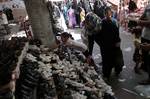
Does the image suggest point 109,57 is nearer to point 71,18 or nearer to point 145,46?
point 145,46

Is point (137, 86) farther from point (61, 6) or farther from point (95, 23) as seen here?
point (61, 6)

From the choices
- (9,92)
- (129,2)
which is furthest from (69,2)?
(9,92)

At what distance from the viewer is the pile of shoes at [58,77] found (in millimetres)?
3457

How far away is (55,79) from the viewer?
3.96 meters

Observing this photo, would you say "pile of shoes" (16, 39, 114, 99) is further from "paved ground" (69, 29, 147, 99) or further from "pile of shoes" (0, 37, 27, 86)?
"paved ground" (69, 29, 147, 99)

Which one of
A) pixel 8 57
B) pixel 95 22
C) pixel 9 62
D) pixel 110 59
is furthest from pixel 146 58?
pixel 9 62

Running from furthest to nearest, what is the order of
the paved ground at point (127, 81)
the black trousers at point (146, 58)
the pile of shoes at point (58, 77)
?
1. the black trousers at point (146, 58)
2. the paved ground at point (127, 81)
3. the pile of shoes at point (58, 77)

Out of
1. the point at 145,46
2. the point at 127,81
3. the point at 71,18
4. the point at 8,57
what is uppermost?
the point at 8,57

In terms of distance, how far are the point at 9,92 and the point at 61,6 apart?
12.8 m

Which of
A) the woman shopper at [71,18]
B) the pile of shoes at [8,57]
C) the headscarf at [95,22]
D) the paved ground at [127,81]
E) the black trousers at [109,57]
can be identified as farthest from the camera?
the woman shopper at [71,18]

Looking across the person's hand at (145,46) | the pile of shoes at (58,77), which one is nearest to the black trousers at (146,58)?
the person's hand at (145,46)

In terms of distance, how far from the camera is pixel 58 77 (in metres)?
4.00

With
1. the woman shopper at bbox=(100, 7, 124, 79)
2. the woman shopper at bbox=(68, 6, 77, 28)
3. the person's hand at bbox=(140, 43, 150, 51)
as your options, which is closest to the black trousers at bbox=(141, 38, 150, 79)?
the person's hand at bbox=(140, 43, 150, 51)

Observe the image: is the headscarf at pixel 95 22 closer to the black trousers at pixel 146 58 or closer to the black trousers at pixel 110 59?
the black trousers at pixel 110 59
